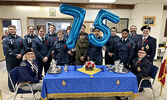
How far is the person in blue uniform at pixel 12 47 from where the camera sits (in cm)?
266

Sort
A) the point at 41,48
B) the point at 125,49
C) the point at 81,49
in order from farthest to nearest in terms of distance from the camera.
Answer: the point at 81,49 < the point at 41,48 < the point at 125,49

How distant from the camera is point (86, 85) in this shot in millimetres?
1827

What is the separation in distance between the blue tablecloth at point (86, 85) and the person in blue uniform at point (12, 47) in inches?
56.9

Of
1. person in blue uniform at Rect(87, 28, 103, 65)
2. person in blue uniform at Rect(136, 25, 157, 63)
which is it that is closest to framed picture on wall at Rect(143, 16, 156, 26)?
person in blue uniform at Rect(136, 25, 157, 63)

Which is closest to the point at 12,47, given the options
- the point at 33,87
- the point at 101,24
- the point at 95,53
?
the point at 33,87

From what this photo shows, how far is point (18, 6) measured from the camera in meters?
5.27

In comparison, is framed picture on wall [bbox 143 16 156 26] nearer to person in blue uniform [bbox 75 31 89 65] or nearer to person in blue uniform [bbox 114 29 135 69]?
person in blue uniform [bbox 114 29 135 69]

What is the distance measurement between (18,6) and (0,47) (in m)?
2.27

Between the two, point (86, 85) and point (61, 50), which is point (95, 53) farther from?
point (86, 85)

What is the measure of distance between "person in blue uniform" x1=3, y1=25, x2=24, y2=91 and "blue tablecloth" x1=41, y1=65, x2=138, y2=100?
145 centimetres

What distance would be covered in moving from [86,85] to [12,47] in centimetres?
212

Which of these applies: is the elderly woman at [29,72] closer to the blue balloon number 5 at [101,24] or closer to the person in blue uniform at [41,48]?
the person in blue uniform at [41,48]

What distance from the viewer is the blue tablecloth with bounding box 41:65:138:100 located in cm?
177

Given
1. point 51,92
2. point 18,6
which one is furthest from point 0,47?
point 51,92
